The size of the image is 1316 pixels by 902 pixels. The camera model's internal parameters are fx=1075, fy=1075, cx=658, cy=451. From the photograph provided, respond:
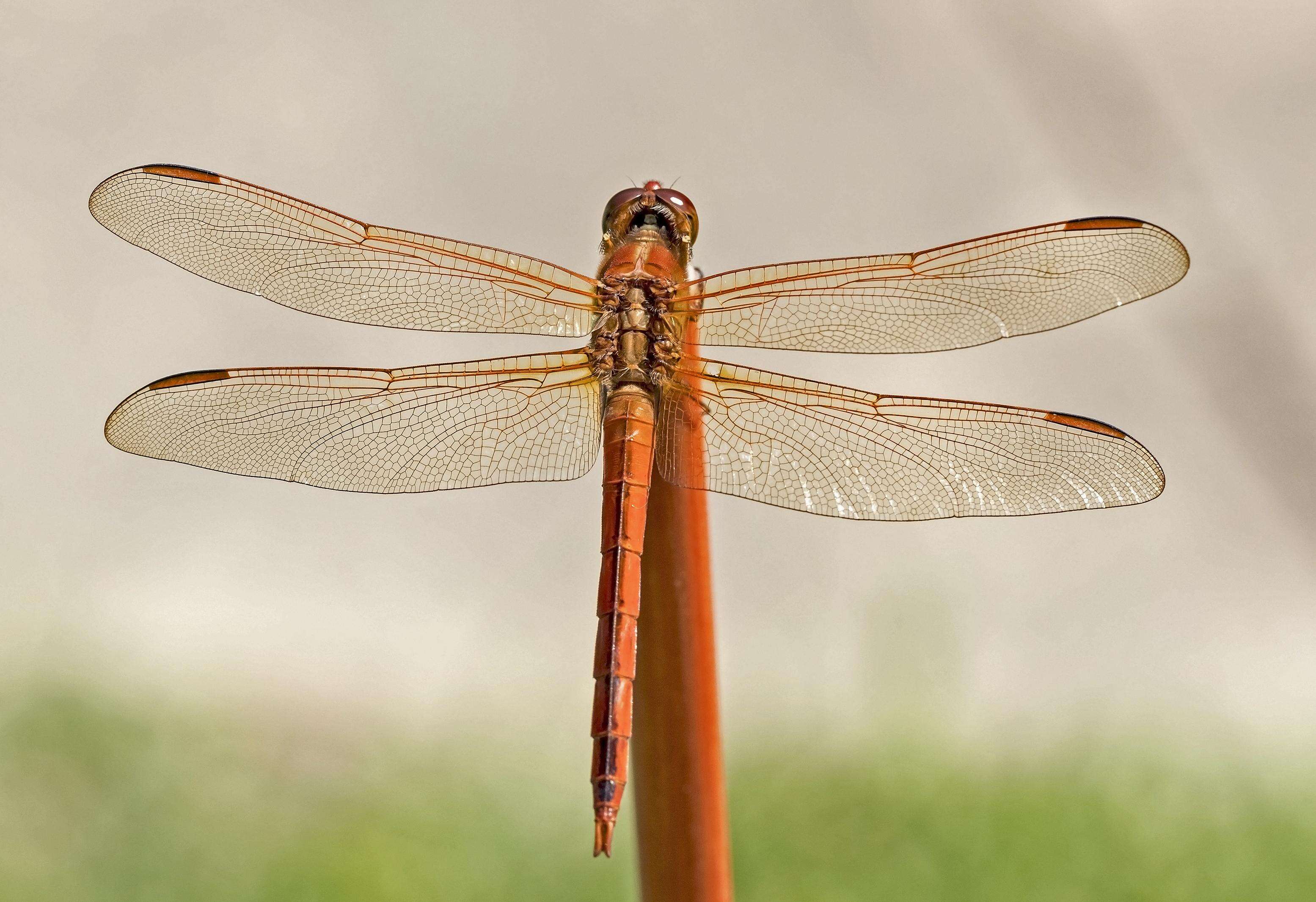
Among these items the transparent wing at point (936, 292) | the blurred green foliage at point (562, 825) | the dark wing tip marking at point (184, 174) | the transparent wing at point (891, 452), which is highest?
the dark wing tip marking at point (184, 174)

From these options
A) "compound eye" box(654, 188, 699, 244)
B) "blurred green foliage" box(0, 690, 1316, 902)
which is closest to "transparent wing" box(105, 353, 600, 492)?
"compound eye" box(654, 188, 699, 244)

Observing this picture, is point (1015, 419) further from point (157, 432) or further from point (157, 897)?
point (157, 897)

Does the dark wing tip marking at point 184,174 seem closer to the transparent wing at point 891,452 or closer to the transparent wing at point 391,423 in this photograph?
the transparent wing at point 391,423

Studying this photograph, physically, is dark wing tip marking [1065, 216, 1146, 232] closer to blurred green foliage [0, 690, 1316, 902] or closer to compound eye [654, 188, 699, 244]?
compound eye [654, 188, 699, 244]

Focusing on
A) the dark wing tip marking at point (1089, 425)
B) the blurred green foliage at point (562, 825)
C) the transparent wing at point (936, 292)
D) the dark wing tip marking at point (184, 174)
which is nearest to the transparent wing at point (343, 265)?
the dark wing tip marking at point (184, 174)

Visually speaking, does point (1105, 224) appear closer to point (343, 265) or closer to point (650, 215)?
point (650, 215)

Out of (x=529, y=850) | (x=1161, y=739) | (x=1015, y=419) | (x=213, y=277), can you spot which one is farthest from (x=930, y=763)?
(x=213, y=277)

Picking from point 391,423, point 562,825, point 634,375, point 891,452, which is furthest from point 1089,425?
point 562,825
